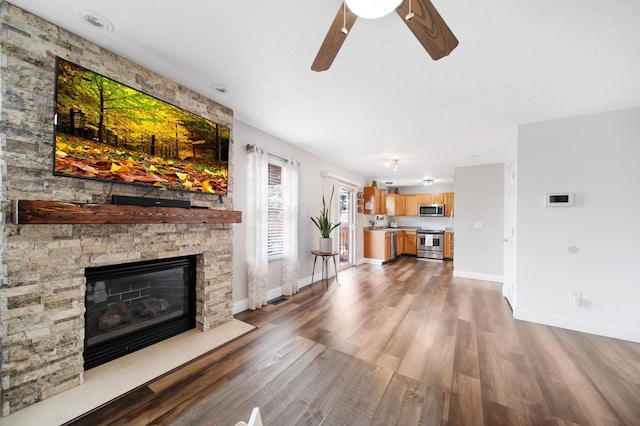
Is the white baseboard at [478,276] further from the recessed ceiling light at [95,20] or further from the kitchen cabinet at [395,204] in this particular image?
the recessed ceiling light at [95,20]

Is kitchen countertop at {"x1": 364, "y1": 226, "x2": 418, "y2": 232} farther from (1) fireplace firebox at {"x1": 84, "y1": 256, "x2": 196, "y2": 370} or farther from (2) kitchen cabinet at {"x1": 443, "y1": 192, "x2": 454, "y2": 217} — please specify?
(1) fireplace firebox at {"x1": 84, "y1": 256, "x2": 196, "y2": 370}

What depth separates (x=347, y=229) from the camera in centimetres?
627

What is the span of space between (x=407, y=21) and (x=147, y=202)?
7.11 ft

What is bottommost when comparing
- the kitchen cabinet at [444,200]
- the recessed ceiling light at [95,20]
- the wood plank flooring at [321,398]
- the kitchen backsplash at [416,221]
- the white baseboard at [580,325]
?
the white baseboard at [580,325]

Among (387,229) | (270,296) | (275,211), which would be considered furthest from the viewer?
(387,229)

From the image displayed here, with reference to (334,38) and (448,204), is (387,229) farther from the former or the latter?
(334,38)

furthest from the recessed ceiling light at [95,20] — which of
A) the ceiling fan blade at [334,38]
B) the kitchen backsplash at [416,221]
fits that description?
the kitchen backsplash at [416,221]

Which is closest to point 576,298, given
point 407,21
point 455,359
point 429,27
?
point 455,359

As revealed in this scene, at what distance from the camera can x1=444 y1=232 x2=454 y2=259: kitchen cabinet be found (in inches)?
277

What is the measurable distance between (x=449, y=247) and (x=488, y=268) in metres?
2.22

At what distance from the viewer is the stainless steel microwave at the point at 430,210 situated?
7.37 m

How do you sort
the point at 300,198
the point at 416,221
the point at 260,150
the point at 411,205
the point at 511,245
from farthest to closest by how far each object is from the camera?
the point at 416,221 → the point at 411,205 → the point at 300,198 → the point at 511,245 → the point at 260,150

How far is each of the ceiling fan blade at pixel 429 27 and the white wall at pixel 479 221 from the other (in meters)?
4.53

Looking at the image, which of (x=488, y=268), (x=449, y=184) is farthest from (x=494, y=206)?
(x=449, y=184)
